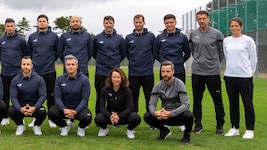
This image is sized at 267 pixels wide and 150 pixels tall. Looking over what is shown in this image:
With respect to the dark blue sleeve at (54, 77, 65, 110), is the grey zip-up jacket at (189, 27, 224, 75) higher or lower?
higher

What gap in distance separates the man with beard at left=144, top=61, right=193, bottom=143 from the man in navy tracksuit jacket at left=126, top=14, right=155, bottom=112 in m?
1.11

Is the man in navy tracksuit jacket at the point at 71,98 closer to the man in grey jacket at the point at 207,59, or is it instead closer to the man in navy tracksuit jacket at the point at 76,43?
the man in navy tracksuit jacket at the point at 76,43

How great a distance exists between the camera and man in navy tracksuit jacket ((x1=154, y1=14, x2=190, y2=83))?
7.88 metres

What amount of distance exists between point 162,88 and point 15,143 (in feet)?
8.17

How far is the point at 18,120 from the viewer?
7312 millimetres

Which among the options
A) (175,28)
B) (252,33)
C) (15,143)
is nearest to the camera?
(15,143)

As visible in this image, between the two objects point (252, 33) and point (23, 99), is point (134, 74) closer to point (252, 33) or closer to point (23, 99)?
point (23, 99)

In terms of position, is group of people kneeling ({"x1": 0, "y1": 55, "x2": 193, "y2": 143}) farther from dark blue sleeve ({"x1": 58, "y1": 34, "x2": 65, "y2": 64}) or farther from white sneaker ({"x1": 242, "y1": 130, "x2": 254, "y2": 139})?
white sneaker ({"x1": 242, "y1": 130, "x2": 254, "y2": 139})

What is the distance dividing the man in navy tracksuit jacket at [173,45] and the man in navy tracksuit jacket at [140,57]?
26 cm

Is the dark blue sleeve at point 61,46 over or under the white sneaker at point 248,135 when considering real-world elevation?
over

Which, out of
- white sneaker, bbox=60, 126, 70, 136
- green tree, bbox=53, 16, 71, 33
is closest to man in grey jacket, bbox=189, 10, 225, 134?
white sneaker, bbox=60, 126, 70, 136

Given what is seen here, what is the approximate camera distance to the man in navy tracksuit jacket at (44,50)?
8.19m

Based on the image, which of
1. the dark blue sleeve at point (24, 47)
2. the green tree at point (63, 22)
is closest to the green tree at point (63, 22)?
the green tree at point (63, 22)

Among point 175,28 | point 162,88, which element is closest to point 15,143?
point 162,88
